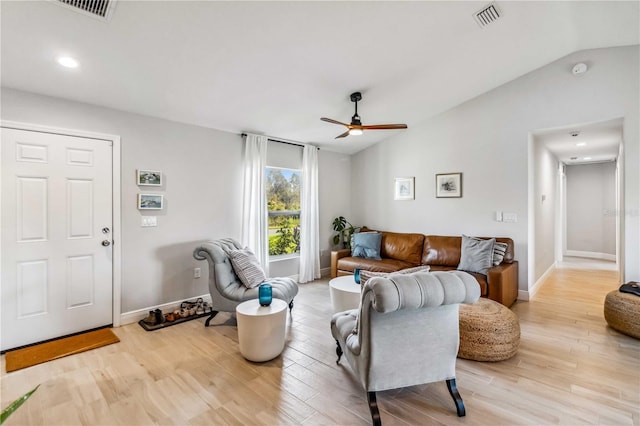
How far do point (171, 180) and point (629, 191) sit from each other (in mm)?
5470

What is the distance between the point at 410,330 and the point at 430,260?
9.99 ft

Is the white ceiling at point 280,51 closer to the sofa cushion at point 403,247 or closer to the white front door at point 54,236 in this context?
the white front door at point 54,236

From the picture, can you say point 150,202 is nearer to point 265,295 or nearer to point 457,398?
point 265,295

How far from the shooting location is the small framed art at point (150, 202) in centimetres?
361

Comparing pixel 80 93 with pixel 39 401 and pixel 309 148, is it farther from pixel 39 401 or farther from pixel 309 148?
pixel 309 148

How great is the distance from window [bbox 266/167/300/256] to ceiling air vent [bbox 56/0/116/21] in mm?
2978

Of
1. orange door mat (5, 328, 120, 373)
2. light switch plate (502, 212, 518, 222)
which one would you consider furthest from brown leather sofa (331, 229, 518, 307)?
orange door mat (5, 328, 120, 373)

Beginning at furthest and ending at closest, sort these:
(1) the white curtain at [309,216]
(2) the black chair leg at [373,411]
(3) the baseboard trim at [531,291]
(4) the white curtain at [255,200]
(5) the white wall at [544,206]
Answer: (1) the white curtain at [309,216]
(5) the white wall at [544,206]
(4) the white curtain at [255,200]
(3) the baseboard trim at [531,291]
(2) the black chair leg at [373,411]

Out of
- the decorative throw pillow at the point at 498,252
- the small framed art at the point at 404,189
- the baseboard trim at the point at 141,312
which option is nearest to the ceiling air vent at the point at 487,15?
the decorative throw pillow at the point at 498,252

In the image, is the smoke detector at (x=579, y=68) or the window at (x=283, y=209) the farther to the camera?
the window at (x=283, y=209)

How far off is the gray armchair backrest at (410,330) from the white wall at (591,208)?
25.2 ft

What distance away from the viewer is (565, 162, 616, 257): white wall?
709 centimetres

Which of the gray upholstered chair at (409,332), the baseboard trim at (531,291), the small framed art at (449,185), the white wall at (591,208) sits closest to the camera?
the gray upholstered chair at (409,332)

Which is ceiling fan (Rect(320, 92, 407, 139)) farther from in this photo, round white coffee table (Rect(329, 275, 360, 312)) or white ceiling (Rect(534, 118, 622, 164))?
white ceiling (Rect(534, 118, 622, 164))
